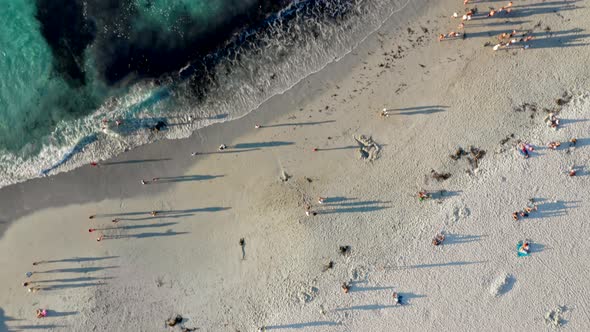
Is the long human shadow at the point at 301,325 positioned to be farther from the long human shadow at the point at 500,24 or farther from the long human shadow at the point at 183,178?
the long human shadow at the point at 500,24

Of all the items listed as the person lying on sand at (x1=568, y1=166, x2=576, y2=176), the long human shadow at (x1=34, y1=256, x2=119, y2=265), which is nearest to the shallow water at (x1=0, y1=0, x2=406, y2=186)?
the long human shadow at (x1=34, y1=256, x2=119, y2=265)

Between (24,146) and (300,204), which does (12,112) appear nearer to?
(24,146)

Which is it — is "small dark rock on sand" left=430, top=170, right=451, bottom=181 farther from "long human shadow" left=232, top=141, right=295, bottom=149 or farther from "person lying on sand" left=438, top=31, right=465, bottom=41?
"long human shadow" left=232, top=141, right=295, bottom=149

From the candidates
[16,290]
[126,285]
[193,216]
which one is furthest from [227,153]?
[16,290]

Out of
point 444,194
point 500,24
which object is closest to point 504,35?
point 500,24

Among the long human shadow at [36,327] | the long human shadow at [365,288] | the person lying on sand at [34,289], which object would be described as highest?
the long human shadow at [365,288]

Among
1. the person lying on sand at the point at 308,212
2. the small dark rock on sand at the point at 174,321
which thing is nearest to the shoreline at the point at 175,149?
the person lying on sand at the point at 308,212

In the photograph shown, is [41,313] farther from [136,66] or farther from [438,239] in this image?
[438,239]
